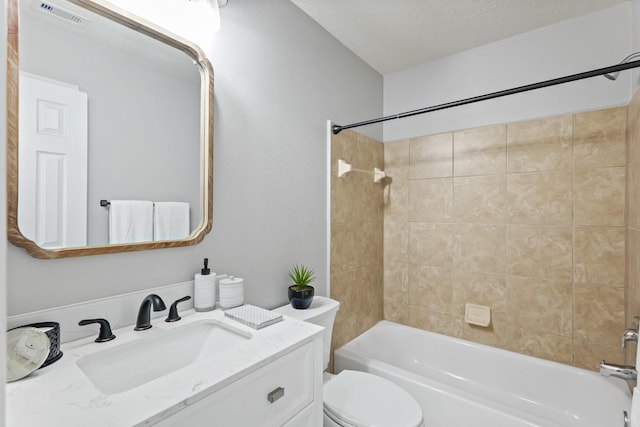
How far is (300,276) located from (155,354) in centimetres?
77

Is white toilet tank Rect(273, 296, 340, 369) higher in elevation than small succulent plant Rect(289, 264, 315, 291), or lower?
lower

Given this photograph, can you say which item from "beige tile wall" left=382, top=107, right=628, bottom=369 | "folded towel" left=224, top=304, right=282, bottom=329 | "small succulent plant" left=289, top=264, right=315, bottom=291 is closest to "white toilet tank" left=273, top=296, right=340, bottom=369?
"small succulent plant" left=289, top=264, right=315, bottom=291

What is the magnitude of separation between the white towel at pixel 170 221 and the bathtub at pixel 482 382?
1.29 metres

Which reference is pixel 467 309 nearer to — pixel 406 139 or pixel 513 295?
pixel 513 295

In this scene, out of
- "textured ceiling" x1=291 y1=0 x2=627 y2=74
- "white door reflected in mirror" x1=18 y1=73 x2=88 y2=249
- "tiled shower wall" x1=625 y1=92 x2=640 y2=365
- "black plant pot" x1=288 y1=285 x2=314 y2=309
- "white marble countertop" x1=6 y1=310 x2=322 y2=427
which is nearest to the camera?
"white marble countertop" x1=6 y1=310 x2=322 y2=427

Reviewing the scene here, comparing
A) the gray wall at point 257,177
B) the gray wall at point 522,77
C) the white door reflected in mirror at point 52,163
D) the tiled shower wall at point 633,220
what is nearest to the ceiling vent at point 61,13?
the white door reflected in mirror at point 52,163

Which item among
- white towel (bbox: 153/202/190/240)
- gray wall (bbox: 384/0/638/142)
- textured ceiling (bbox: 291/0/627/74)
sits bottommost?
white towel (bbox: 153/202/190/240)

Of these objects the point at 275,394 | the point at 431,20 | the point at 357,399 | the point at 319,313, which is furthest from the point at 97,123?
the point at 431,20

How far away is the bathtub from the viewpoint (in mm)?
1422

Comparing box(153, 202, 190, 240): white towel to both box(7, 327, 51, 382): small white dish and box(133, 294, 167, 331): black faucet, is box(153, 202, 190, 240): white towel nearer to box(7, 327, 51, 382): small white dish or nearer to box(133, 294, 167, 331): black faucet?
box(133, 294, 167, 331): black faucet

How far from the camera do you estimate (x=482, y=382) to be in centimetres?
197

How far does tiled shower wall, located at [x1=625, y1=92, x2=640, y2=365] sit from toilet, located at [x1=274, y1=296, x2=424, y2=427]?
1111 millimetres

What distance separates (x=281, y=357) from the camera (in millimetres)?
883

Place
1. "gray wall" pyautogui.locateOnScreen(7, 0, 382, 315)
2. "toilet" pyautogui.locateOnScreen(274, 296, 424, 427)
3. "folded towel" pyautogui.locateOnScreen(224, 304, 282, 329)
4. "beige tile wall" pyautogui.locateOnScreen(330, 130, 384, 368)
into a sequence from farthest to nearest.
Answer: "beige tile wall" pyautogui.locateOnScreen(330, 130, 384, 368), "toilet" pyautogui.locateOnScreen(274, 296, 424, 427), "folded towel" pyautogui.locateOnScreen(224, 304, 282, 329), "gray wall" pyautogui.locateOnScreen(7, 0, 382, 315)
